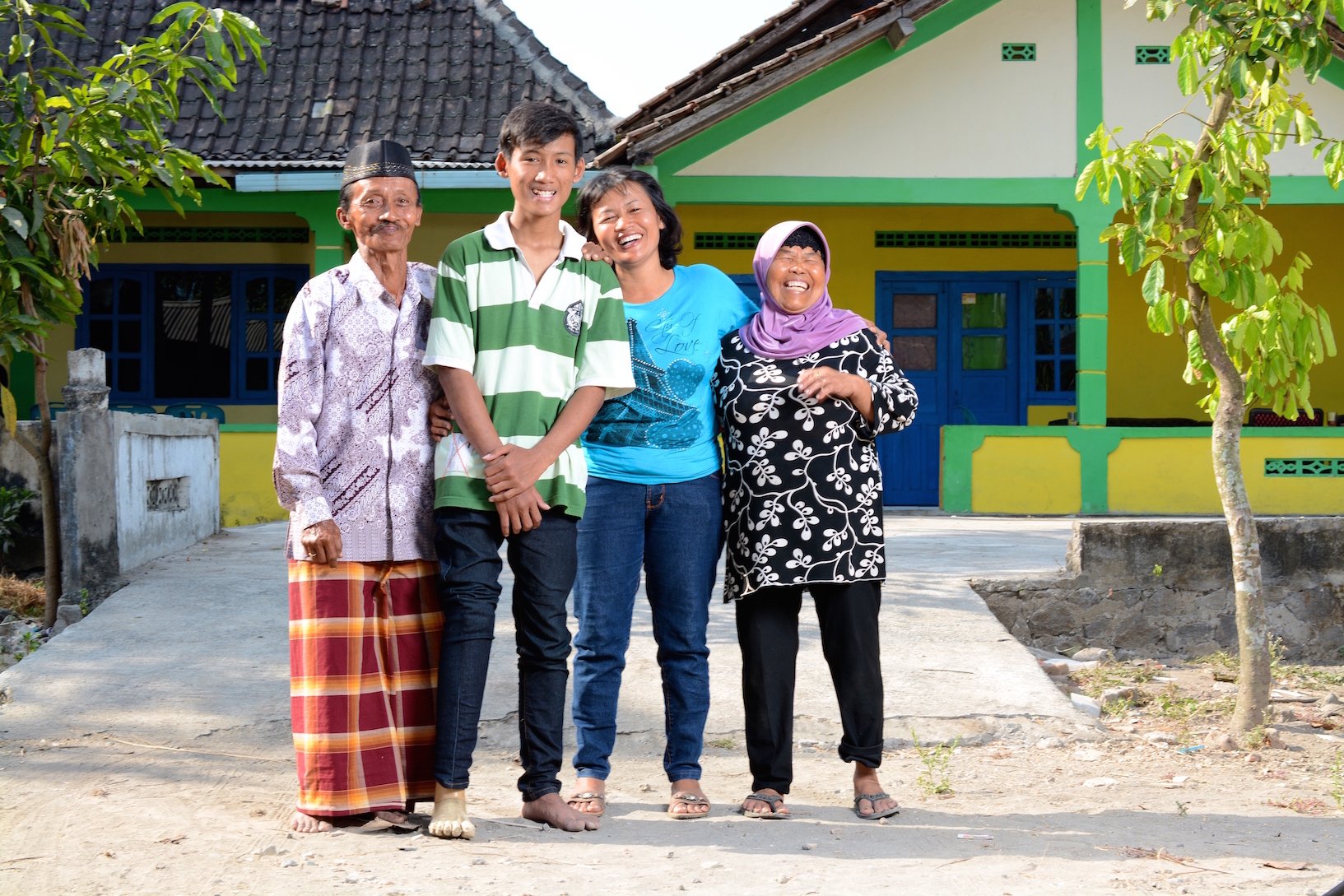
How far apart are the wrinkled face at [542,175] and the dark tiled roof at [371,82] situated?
6.22 meters

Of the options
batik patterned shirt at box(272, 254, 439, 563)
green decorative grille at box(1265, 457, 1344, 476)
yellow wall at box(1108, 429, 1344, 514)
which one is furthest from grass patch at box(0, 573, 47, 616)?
green decorative grille at box(1265, 457, 1344, 476)

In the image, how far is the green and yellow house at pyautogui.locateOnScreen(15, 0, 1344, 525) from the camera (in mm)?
10039

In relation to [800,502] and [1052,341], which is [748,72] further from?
[800,502]

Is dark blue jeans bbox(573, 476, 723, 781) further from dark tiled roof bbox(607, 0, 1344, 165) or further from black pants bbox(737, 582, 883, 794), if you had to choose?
dark tiled roof bbox(607, 0, 1344, 165)

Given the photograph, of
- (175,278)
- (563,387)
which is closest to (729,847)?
(563,387)

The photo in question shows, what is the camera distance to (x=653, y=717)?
473 centimetres

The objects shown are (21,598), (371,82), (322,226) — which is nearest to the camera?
(21,598)

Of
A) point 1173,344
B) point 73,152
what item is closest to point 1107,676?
point 73,152

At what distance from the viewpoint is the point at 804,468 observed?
11.6 feet

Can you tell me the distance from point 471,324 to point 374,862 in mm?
1310

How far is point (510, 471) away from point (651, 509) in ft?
1.46

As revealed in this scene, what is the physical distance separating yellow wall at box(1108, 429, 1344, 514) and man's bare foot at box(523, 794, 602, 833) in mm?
8095

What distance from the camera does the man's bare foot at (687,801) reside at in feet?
11.7

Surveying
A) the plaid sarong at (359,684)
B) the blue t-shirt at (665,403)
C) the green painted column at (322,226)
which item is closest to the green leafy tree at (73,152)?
the blue t-shirt at (665,403)
